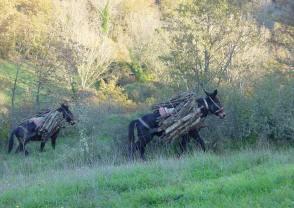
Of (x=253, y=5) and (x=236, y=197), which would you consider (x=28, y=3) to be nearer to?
(x=253, y=5)

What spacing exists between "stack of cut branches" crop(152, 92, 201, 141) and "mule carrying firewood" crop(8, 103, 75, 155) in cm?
520

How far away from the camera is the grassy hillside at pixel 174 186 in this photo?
8.26 meters

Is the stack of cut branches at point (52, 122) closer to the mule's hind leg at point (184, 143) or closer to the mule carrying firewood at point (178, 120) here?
the mule carrying firewood at point (178, 120)

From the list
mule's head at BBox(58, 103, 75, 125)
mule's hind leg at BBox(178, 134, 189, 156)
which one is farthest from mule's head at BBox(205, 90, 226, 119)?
mule's head at BBox(58, 103, 75, 125)

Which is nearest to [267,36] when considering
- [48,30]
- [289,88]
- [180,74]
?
[180,74]

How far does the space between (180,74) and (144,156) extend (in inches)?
201

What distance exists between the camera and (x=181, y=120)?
52.6ft

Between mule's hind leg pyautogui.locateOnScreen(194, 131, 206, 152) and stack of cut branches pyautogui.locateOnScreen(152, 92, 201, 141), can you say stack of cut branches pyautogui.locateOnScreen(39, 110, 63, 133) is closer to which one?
stack of cut branches pyautogui.locateOnScreen(152, 92, 201, 141)

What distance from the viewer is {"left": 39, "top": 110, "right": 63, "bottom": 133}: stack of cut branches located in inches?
784

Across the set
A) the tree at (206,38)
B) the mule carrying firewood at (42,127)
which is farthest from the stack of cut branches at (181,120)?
the mule carrying firewood at (42,127)

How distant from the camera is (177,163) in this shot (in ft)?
38.3

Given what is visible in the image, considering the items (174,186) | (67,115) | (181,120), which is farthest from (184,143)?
(174,186)

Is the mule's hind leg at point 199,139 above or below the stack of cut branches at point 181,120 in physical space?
below

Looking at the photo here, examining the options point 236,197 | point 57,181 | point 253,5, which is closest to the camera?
point 236,197
